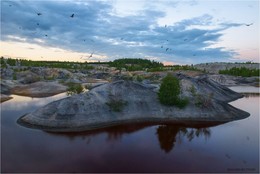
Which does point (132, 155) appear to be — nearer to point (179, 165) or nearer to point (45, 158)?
point (179, 165)

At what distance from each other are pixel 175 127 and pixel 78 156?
23563mm

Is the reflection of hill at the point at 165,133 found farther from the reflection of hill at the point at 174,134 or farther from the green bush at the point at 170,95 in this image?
the green bush at the point at 170,95

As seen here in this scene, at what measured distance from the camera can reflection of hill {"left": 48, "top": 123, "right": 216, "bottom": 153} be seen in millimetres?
44075

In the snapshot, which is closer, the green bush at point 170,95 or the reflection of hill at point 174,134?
the reflection of hill at point 174,134

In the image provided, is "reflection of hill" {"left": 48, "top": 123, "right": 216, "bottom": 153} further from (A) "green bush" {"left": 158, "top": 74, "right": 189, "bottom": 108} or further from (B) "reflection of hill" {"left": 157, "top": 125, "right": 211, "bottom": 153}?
(A) "green bush" {"left": 158, "top": 74, "right": 189, "bottom": 108}

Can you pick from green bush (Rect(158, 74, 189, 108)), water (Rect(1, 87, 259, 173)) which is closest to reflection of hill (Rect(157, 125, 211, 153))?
water (Rect(1, 87, 259, 173))

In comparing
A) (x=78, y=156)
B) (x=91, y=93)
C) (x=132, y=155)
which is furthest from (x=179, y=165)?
(x=91, y=93)

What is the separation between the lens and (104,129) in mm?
48188

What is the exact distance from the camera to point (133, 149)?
1578 inches

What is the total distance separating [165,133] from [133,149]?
36.9ft

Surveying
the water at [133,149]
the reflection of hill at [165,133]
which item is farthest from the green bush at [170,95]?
the water at [133,149]

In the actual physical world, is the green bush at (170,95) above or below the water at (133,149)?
above

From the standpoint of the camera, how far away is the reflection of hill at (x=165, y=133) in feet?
145

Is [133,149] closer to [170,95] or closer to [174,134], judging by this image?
[174,134]
